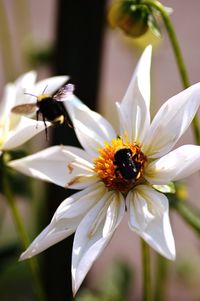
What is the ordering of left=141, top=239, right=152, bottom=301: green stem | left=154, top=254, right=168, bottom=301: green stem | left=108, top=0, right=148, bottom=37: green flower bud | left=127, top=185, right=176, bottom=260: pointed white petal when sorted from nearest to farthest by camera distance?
left=127, top=185, right=176, bottom=260: pointed white petal < left=141, top=239, right=152, bottom=301: green stem < left=108, top=0, right=148, bottom=37: green flower bud < left=154, top=254, right=168, bottom=301: green stem

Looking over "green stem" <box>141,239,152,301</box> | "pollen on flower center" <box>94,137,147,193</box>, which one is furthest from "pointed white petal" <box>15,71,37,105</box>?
"green stem" <box>141,239,152,301</box>

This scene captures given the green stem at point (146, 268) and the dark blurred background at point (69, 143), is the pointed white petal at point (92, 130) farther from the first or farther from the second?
the dark blurred background at point (69, 143)

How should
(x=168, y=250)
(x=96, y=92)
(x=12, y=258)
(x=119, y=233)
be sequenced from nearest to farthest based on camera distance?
(x=168, y=250), (x=12, y=258), (x=96, y=92), (x=119, y=233)

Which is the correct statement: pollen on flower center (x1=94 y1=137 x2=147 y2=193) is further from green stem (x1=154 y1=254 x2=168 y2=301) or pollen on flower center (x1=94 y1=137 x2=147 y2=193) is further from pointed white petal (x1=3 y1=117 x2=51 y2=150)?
green stem (x1=154 y1=254 x2=168 y2=301)

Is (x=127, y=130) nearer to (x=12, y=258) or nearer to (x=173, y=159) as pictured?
(x=173, y=159)

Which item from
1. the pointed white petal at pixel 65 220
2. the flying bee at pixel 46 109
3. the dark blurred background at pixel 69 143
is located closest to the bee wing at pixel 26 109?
the flying bee at pixel 46 109

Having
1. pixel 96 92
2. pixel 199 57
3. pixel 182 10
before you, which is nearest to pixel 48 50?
pixel 96 92

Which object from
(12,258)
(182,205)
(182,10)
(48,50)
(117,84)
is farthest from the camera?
(182,10)
